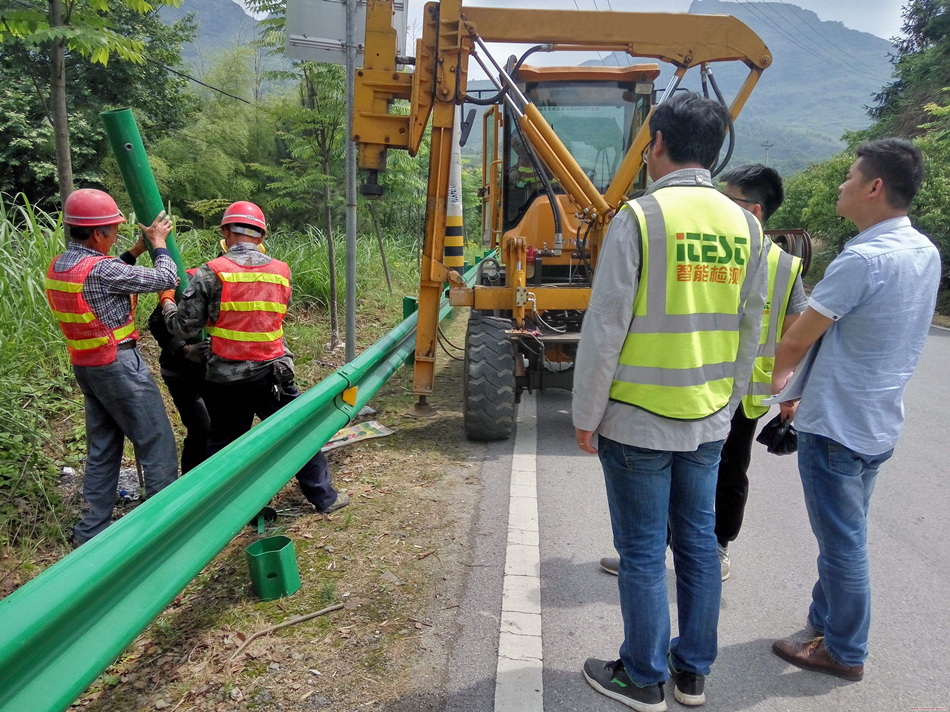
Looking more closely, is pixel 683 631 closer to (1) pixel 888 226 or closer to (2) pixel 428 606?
(2) pixel 428 606

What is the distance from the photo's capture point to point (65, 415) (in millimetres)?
4789

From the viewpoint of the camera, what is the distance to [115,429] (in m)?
3.83

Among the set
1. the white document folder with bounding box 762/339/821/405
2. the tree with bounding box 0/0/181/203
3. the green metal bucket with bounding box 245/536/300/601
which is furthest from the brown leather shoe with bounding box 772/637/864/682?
the tree with bounding box 0/0/181/203

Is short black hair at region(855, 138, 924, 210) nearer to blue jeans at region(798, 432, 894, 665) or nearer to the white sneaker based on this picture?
blue jeans at region(798, 432, 894, 665)

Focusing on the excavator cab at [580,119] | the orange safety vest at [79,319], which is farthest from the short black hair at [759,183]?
the excavator cab at [580,119]

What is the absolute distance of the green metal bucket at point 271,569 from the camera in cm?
307

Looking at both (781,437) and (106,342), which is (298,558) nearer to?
(106,342)

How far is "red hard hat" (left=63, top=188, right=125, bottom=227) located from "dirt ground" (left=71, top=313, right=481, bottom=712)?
1.93m

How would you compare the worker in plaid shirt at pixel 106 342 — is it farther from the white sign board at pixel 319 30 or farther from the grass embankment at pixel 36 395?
the white sign board at pixel 319 30

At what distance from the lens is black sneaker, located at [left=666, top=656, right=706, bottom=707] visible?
8.20 feet

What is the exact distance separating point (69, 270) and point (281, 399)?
1.37 meters

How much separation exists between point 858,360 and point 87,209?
12.3 ft

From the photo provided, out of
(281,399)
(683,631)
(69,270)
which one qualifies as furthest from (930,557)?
(69,270)

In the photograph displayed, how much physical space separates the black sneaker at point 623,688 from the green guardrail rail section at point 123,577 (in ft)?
5.00
